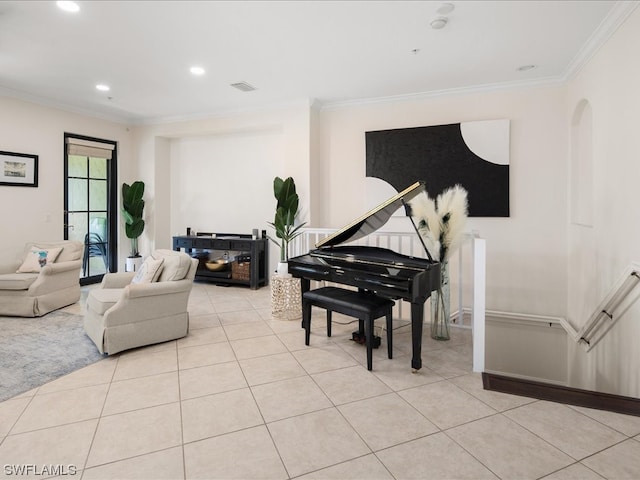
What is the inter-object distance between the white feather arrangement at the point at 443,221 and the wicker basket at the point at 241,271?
325 centimetres

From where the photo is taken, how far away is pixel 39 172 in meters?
5.43

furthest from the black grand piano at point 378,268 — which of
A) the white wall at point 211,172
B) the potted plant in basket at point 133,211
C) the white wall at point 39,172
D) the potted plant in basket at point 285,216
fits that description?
the white wall at point 39,172

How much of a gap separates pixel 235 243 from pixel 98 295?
265 cm

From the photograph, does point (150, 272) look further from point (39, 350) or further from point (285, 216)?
point (285, 216)

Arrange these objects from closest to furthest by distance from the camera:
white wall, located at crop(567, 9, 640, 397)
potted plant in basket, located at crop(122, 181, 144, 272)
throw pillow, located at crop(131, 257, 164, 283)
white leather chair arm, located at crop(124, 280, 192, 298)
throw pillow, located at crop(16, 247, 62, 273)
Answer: white wall, located at crop(567, 9, 640, 397) < white leather chair arm, located at crop(124, 280, 192, 298) < throw pillow, located at crop(131, 257, 164, 283) < throw pillow, located at crop(16, 247, 62, 273) < potted plant in basket, located at crop(122, 181, 144, 272)

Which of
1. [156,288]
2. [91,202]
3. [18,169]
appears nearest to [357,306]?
[156,288]

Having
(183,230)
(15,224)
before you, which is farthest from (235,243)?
(15,224)

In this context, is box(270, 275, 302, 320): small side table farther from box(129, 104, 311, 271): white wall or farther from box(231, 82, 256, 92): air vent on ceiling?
box(231, 82, 256, 92): air vent on ceiling

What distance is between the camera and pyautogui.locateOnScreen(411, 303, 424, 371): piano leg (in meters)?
2.83

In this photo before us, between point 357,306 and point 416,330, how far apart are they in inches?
19.5

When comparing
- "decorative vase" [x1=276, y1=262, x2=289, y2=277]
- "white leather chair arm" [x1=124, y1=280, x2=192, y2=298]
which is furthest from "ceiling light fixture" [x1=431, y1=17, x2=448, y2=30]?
"white leather chair arm" [x1=124, y1=280, x2=192, y2=298]

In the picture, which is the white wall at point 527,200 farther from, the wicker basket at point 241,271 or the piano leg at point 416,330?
the wicker basket at point 241,271

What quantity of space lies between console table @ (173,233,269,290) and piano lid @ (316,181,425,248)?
239cm

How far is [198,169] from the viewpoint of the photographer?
6.84 meters
